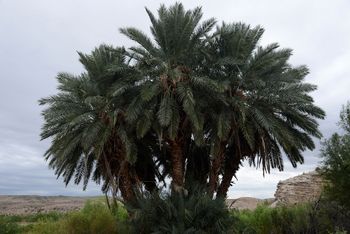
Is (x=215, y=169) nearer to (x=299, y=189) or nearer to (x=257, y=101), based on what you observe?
(x=257, y=101)

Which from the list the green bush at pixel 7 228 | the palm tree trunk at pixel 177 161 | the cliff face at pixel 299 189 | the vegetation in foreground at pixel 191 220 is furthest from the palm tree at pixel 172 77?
the cliff face at pixel 299 189

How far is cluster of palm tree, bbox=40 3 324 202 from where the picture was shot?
24.7 metres

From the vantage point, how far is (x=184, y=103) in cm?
2380

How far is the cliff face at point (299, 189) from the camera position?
33.2 meters

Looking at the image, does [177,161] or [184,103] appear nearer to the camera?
[184,103]

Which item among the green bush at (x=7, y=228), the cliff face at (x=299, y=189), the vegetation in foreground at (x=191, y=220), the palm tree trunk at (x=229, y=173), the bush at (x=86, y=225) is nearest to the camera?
the vegetation in foreground at (x=191, y=220)

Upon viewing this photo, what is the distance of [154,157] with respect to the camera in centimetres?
3086

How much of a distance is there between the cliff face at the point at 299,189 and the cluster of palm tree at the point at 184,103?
5526 mm

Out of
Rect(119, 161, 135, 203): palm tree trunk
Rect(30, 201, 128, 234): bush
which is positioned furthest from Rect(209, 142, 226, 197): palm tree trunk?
Rect(30, 201, 128, 234): bush

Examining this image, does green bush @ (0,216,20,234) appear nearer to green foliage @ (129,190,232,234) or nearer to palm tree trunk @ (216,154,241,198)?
green foliage @ (129,190,232,234)

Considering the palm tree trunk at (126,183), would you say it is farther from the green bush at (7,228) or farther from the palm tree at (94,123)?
the green bush at (7,228)

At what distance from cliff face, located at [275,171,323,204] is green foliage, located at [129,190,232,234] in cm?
1184

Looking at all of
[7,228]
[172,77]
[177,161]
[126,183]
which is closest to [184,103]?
[172,77]

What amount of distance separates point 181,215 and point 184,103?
5.04 meters
